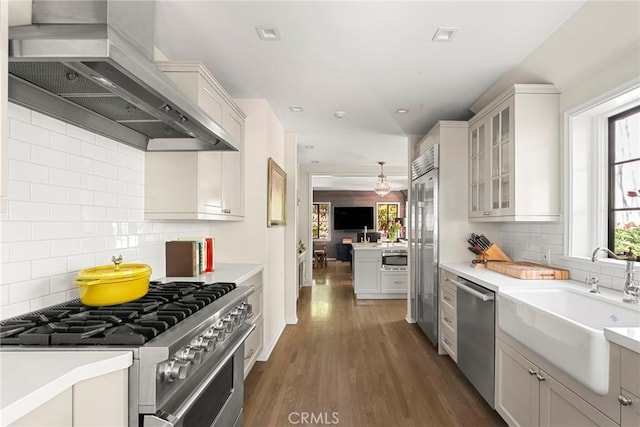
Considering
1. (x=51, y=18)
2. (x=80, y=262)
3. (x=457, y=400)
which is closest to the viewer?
(x=51, y=18)

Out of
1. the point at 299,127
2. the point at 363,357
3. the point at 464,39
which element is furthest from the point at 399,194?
the point at 464,39

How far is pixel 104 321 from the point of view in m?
1.29

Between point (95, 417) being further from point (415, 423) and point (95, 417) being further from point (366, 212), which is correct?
point (366, 212)

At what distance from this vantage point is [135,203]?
2219 millimetres

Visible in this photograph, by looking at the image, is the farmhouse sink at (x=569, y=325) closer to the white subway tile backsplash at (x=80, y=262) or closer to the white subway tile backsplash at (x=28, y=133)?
the white subway tile backsplash at (x=80, y=262)

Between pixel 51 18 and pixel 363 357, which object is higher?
pixel 51 18

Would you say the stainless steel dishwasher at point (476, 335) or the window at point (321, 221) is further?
the window at point (321, 221)

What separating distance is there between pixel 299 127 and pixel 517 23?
277 centimetres

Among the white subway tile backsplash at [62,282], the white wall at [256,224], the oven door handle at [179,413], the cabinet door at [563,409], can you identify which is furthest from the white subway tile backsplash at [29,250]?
the cabinet door at [563,409]

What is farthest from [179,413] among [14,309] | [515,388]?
[515,388]

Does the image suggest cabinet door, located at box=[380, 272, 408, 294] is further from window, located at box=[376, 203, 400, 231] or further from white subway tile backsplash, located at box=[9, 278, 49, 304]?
window, located at box=[376, 203, 400, 231]

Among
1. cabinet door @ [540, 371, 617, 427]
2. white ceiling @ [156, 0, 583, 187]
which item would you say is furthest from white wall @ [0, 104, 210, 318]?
cabinet door @ [540, 371, 617, 427]

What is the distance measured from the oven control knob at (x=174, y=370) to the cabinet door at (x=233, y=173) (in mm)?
1609

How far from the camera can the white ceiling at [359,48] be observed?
2.01 metres
